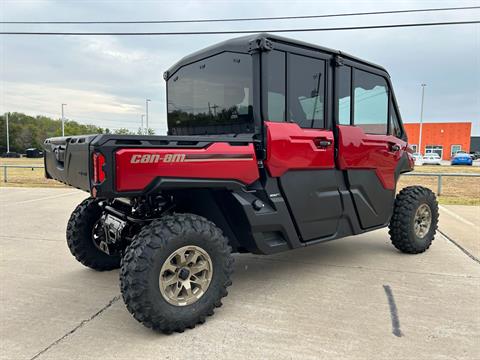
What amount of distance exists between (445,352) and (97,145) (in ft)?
8.86

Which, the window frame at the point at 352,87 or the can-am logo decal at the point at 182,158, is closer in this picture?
the can-am logo decal at the point at 182,158

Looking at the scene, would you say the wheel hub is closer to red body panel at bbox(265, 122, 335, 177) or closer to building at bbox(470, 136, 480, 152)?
red body panel at bbox(265, 122, 335, 177)

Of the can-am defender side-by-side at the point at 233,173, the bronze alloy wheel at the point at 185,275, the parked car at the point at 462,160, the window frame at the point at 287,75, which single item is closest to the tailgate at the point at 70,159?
the can-am defender side-by-side at the point at 233,173

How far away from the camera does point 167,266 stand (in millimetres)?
2752

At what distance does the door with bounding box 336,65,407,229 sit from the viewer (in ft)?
12.9

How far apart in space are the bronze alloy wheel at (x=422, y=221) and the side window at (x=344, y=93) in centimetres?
188

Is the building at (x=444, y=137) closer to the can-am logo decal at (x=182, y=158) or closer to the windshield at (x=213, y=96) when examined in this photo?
the windshield at (x=213, y=96)

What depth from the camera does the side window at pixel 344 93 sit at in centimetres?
388

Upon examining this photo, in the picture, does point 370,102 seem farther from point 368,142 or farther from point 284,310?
point 284,310

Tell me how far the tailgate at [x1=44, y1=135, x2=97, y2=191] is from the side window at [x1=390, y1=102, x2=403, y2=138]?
11.8 feet

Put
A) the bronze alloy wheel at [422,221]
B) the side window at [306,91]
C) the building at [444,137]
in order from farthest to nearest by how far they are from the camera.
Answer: the building at [444,137], the bronze alloy wheel at [422,221], the side window at [306,91]

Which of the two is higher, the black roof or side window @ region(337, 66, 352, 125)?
the black roof

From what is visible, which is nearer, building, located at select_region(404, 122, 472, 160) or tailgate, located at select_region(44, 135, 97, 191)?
tailgate, located at select_region(44, 135, 97, 191)

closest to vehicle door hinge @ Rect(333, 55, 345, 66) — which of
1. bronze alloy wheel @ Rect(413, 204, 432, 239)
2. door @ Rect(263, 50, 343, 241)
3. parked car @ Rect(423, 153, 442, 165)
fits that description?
door @ Rect(263, 50, 343, 241)
